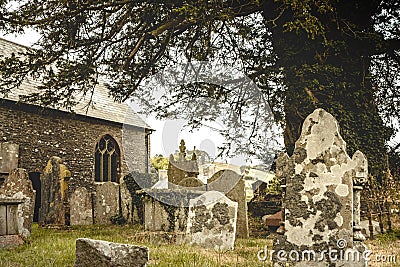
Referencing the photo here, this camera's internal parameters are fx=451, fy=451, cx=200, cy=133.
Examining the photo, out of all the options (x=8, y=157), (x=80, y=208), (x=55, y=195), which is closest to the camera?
(x=55, y=195)

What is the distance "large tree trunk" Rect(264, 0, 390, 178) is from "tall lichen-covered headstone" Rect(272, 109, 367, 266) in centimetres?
426

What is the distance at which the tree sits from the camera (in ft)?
33.9

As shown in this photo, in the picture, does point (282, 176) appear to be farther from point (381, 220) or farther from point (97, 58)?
point (97, 58)

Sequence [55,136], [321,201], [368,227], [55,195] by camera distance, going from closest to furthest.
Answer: [321,201] → [368,227] → [55,195] → [55,136]

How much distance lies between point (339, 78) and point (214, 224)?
4843 millimetres

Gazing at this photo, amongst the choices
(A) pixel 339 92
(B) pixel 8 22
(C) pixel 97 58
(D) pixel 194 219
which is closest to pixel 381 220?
(A) pixel 339 92

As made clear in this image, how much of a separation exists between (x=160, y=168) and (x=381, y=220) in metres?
18.3

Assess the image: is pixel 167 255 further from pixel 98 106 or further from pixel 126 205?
pixel 98 106

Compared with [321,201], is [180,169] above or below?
above

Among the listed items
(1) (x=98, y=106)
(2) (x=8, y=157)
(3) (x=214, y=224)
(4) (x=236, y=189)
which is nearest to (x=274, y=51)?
(4) (x=236, y=189)

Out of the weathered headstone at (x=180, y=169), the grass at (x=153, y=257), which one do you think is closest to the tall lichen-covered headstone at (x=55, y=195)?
the weathered headstone at (x=180, y=169)

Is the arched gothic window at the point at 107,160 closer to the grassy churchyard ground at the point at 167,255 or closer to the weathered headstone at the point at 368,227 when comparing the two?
the grassy churchyard ground at the point at 167,255

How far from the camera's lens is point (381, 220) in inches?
409

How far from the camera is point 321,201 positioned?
5.96m
